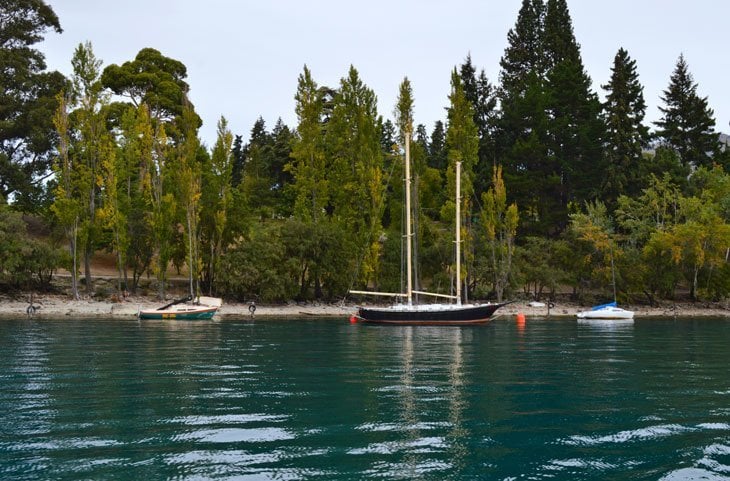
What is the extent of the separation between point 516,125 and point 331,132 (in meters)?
21.5

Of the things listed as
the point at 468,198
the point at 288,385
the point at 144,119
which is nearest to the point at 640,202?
the point at 468,198

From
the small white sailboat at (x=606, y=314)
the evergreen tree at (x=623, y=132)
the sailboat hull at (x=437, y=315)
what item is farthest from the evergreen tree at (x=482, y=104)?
the sailboat hull at (x=437, y=315)

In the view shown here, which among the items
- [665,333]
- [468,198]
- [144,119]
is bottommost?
[665,333]

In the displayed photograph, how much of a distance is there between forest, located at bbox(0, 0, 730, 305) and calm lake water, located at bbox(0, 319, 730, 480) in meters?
25.2

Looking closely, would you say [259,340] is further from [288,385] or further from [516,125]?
[516,125]

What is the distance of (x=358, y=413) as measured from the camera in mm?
11375

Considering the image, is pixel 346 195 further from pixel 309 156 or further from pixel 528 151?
pixel 528 151

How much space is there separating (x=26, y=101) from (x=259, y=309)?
1292 inches

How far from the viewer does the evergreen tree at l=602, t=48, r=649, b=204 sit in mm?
64938

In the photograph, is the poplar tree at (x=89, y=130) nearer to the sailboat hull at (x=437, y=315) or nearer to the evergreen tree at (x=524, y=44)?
the sailboat hull at (x=437, y=315)

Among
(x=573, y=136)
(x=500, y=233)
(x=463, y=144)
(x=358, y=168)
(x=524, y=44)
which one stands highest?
(x=524, y=44)

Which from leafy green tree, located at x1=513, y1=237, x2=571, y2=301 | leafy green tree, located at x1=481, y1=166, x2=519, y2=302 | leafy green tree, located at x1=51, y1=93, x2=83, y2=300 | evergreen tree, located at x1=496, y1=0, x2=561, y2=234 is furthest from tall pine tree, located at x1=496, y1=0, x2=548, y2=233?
leafy green tree, located at x1=51, y1=93, x2=83, y2=300

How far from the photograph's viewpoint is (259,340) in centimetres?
2712

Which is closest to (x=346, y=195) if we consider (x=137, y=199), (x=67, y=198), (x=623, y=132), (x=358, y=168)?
(x=358, y=168)
